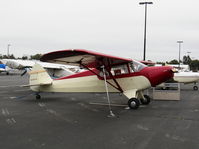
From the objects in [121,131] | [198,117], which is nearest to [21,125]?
[121,131]

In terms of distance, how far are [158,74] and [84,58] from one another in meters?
3.09

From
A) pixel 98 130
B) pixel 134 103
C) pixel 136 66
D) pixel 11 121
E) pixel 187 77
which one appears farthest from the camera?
pixel 187 77

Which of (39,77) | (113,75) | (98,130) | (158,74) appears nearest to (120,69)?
(113,75)

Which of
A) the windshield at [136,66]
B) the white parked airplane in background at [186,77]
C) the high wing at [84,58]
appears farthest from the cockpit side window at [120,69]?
the white parked airplane in background at [186,77]

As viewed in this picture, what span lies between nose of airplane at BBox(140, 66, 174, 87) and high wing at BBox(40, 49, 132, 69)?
3.25ft

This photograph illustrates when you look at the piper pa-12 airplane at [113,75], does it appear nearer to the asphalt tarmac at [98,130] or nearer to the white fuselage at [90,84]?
the white fuselage at [90,84]

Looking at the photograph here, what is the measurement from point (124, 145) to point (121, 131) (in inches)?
41.9

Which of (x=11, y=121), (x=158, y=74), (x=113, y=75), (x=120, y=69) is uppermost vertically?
(x=120, y=69)

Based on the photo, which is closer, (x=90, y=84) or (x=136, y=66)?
(x=136, y=66)

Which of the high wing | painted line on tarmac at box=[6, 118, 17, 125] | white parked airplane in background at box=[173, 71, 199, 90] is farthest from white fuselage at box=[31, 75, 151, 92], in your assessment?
white parked airplane in background at box=[173, 71, 199, 90]

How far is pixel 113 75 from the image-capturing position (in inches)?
365

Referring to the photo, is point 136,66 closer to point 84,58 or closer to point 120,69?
point 120,69

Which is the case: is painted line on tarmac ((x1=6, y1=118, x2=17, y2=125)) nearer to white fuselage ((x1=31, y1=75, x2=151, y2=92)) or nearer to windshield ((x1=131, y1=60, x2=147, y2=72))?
white fuselage ((x1=31, y1=75, x2=151, y2=92))

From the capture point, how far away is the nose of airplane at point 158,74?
8.47 m
